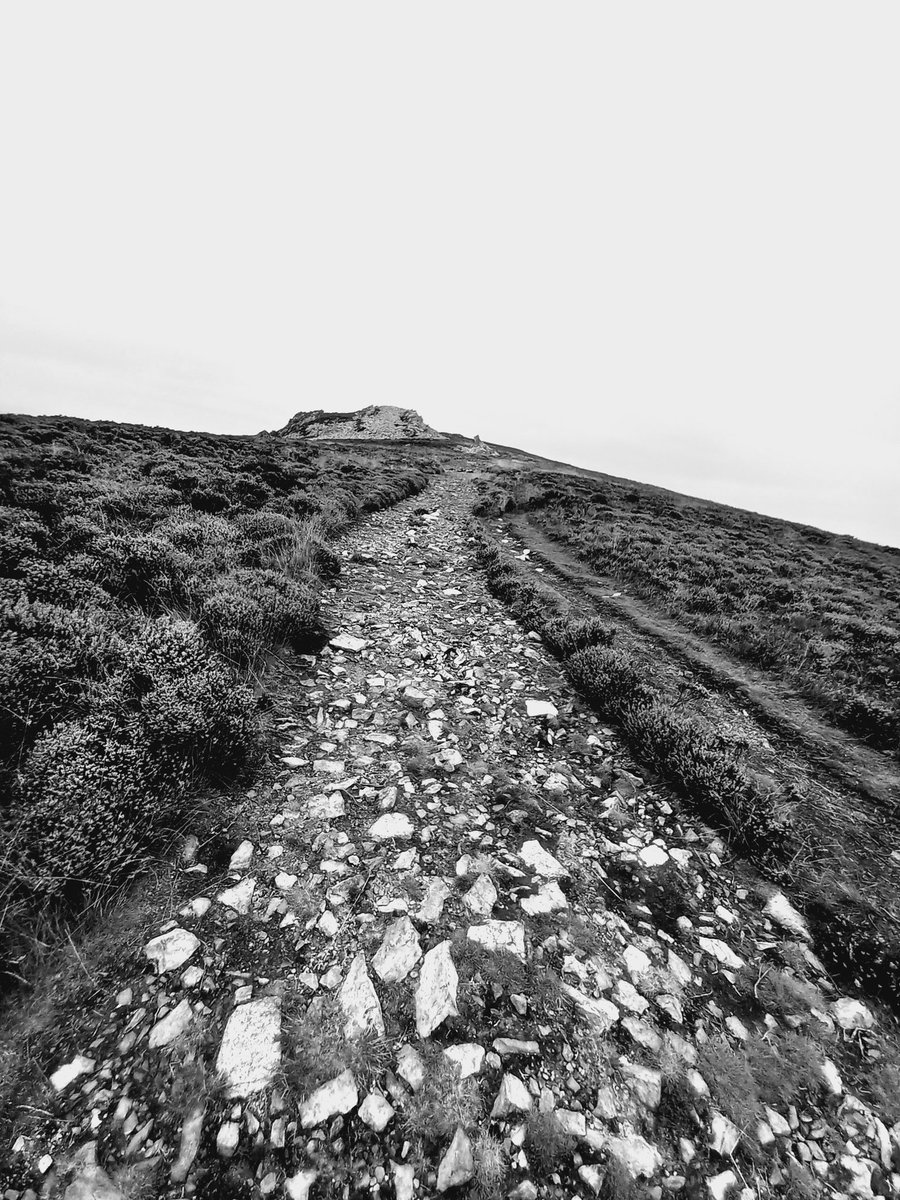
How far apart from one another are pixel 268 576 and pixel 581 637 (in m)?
5.69

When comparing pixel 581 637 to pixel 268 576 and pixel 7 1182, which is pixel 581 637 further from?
pixel 7 1182

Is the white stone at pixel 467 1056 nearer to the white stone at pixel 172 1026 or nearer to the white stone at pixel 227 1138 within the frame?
the white stone at pixel 227 1138

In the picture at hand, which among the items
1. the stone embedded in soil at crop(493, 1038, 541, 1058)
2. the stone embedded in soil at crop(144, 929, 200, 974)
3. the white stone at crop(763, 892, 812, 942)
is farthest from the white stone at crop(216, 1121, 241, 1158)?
the white stone at crop(763, 892, 812, 942)

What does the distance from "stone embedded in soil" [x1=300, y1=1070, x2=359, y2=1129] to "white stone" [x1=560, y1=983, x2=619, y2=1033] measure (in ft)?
4.80

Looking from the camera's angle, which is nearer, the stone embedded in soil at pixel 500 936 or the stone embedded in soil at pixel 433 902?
the stone embedded in soil at pixel 500 936

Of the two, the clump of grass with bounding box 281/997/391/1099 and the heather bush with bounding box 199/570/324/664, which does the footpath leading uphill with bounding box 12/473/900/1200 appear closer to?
the clump of grass with bounding box 281/997/391/1099

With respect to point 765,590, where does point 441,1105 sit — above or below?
below

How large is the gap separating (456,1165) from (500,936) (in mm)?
1218

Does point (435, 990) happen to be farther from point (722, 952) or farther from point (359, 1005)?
point (722, 952)

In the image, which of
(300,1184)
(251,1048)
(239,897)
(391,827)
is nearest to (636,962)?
(391,827)

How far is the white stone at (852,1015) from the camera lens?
325cm

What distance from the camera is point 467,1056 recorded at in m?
2.78

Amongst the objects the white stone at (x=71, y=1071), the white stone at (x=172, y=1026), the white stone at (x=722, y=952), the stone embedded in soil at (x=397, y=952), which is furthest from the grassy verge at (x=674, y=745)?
the white stone at (x=71, y=1071)

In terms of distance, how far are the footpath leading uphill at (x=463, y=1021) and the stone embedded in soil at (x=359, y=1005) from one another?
2cm
